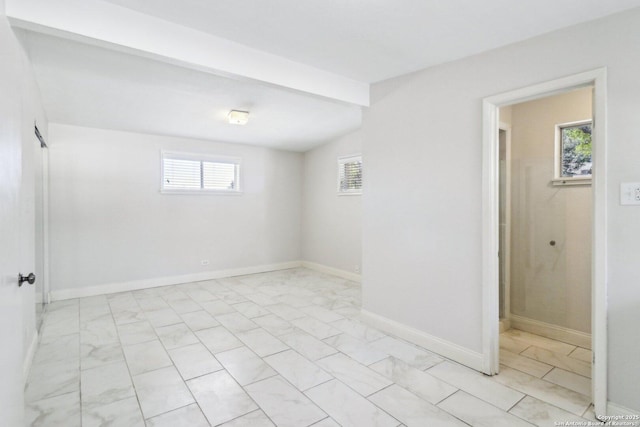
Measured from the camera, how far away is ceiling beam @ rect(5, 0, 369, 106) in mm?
1864

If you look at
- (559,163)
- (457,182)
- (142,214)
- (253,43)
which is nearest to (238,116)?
(253,43)

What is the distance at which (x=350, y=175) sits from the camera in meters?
5.61

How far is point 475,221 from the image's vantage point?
2600 millimetres

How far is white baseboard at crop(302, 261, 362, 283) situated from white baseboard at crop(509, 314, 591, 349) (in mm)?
2441

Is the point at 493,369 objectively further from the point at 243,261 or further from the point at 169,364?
the point at 243,261

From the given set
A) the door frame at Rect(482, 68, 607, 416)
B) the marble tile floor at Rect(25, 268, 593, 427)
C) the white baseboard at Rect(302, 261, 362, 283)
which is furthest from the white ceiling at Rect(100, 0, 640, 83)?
the white baseboard at Rect(302, 261, 362, 283)

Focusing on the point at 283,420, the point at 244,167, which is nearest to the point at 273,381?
the point at 283,420

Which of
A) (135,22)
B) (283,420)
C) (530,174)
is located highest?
(135,22)

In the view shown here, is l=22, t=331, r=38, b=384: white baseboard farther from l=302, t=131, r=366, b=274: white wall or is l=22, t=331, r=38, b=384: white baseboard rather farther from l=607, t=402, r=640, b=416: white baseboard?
l=302, t=131, r=366, b=274: white wall

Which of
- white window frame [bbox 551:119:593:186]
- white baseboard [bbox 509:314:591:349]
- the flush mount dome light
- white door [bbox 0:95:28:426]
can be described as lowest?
white baseboard [bbox 509:314:591:349]

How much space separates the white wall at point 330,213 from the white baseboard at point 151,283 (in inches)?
35.9

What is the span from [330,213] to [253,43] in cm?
381

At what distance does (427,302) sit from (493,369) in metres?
0.70

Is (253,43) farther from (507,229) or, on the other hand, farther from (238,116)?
(507,229)
